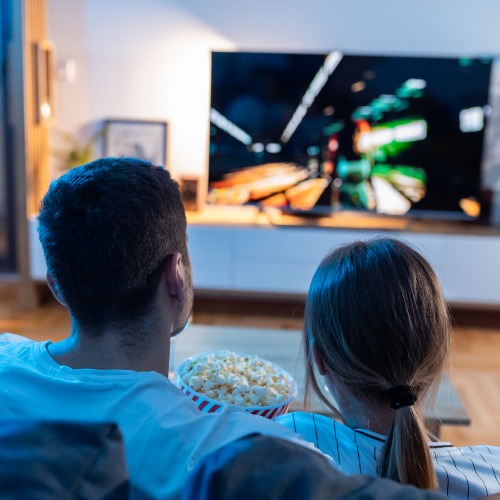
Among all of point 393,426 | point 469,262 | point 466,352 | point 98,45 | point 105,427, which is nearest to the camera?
point 105,427

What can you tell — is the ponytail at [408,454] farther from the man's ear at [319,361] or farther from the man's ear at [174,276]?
the man's ear at [174,276]

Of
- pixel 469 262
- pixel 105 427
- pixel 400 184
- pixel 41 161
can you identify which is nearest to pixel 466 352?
pixel 469 262

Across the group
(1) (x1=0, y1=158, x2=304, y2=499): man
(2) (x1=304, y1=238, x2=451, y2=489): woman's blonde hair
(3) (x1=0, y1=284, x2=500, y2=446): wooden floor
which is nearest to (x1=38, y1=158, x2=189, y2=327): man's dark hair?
(1) (x1=0, y1=158, x2=304, y2=499): man

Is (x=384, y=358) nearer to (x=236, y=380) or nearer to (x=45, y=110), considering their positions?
(x=236, y=380)

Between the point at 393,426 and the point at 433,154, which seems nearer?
the point at 393,426

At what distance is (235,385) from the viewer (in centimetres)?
117

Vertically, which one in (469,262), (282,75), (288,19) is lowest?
(469,262)

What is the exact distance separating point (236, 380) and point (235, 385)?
0.02 metres

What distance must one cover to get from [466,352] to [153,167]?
9.80 feet

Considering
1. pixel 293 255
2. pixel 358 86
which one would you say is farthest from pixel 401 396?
pixel 358 86

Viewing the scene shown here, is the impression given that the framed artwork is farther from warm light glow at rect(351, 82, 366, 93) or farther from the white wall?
warm light glow at rect(351, 82, 366, 93)

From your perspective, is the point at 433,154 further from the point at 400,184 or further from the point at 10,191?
the point at 10,191

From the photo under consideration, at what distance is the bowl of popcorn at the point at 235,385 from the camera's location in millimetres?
1122

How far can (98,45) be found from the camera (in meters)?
4.03
